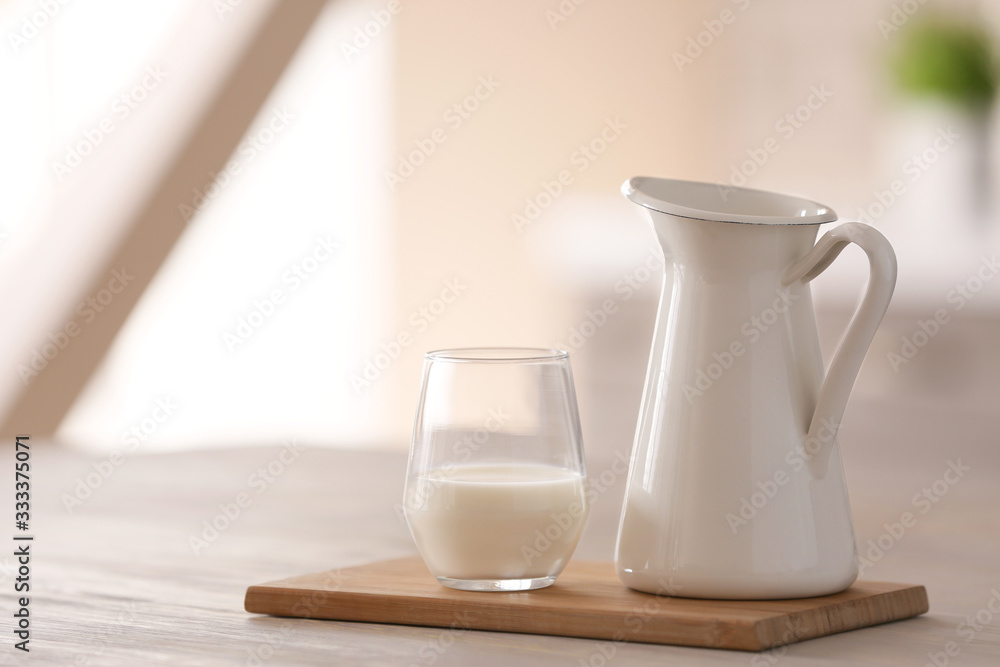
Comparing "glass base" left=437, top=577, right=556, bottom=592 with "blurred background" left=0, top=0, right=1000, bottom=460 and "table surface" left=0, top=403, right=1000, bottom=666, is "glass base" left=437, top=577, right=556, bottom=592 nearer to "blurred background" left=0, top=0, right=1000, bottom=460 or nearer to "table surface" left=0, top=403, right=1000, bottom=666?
"table surface" left=0, top=403, right=1000, bottom=666

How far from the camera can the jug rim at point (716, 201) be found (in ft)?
2.30

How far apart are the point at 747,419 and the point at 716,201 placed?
6.4 inches

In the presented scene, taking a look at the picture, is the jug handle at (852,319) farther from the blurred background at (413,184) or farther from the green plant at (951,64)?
the green plant at (951,64)

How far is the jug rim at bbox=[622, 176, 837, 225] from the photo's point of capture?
0.70 m

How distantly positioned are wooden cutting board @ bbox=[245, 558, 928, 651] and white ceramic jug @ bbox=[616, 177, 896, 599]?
0.02m

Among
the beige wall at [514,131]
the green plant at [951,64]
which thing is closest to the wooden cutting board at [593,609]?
the green plant at [951,64]

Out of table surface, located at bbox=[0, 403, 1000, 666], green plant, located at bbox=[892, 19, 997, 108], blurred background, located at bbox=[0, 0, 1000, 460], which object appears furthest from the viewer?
blurred background, located at bbox=[0, 0, 1000, 460]

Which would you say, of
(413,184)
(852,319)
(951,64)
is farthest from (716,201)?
(413,184)

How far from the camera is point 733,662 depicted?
59 cm

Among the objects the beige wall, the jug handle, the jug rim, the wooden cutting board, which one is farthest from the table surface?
the beige wall

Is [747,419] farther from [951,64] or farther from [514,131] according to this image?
[514,131]

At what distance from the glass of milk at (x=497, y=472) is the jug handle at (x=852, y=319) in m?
0.14

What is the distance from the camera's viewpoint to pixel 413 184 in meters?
4.12

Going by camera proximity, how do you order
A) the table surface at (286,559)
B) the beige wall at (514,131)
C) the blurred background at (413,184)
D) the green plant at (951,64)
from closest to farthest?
the table surface at (286,559) → the green plant at (951,64) → the blurred background at (413,184) → the beige wall at (514,131)
